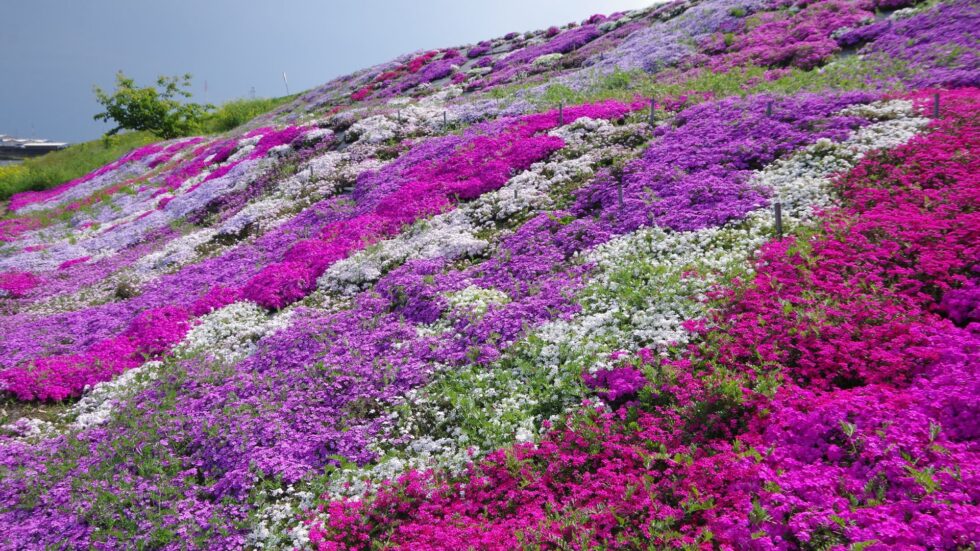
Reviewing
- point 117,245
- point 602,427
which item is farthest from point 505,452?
point 117,245

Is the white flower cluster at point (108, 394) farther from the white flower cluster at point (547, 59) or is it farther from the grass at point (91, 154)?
the grass at point (91, 154)

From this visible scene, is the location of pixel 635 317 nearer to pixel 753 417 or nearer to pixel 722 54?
pixel 753 417

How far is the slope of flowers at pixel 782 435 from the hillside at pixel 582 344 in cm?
5

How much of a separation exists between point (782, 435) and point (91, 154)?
94126mm

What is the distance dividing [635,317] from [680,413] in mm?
3217

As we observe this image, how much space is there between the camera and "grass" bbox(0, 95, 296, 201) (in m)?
62.9

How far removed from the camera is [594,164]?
858 inches

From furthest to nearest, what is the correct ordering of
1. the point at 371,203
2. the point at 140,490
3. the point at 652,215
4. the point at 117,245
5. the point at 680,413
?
the point at 117,245 < the point at 371,203 < the point at 652,215 < the point at 140,490 < the point at 680,413

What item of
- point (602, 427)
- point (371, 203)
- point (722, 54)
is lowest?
point (602, 427)

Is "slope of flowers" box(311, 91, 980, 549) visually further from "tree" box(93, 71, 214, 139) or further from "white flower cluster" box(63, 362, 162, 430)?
"tree" box(93, 71, 214, 139)

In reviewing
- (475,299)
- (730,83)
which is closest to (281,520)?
(475,299)

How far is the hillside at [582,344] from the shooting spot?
8234 millimetres

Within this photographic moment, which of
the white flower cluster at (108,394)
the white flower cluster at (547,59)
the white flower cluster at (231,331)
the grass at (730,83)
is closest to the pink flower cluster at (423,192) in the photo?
the white flower cluster at (231,331)

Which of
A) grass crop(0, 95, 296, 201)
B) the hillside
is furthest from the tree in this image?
the hillside
